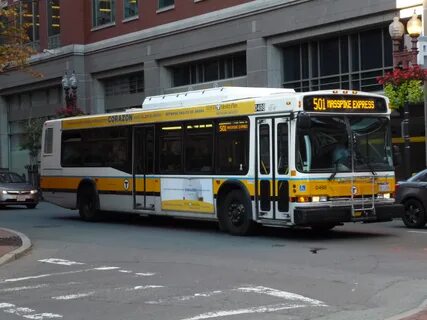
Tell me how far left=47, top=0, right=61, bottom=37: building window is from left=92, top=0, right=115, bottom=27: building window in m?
3.79

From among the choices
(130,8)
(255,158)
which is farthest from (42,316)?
(130,8)

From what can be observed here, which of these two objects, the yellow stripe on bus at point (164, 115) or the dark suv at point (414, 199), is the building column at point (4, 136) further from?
the dark suv at point (414, 199)

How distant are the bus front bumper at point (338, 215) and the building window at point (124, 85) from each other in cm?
2482

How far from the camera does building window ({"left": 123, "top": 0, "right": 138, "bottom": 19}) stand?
37281mm

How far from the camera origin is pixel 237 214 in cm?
1555

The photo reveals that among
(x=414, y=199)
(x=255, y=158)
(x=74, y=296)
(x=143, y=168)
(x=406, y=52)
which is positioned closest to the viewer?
(x=74, y=296)

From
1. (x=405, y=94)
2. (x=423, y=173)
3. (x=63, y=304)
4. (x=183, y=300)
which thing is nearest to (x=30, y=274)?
(x=63, y=304)

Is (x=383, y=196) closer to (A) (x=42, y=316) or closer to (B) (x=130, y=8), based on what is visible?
(A) (x=42, y=316)

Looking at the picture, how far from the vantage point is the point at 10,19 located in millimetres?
16328

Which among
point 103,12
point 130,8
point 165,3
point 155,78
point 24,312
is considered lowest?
point 24,312

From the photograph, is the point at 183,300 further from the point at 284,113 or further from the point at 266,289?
the point at 284,113

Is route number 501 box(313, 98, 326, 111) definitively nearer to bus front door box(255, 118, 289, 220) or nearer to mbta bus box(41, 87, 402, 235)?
mbta bus box(41, 87, 402, 235)

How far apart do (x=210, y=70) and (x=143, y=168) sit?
53.4 feet

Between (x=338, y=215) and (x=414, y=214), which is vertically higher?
(x=338, y=215)
